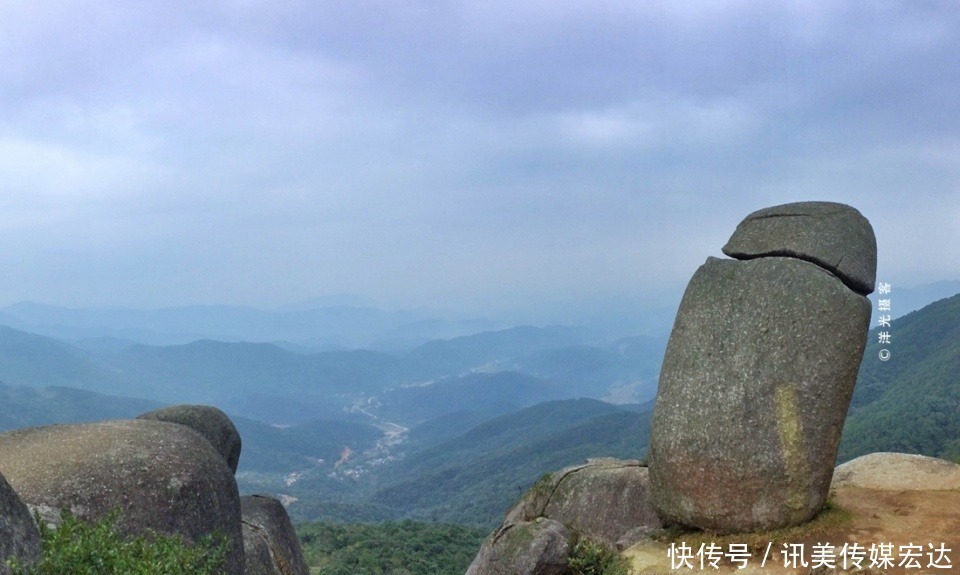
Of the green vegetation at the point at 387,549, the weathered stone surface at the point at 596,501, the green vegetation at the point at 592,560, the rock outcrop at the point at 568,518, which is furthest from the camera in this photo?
the green vegetation at the point at 387,549

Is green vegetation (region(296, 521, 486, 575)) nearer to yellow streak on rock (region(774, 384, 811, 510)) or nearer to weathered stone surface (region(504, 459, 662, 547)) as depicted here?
weathered stone surface (region(504, 459, 662, 547))

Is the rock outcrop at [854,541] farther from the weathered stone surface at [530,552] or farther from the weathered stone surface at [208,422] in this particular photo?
the weathered stone surface at [208,422]

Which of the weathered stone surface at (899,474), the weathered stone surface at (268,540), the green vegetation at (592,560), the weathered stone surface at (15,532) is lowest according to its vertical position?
the weathered stone surface at (268,540)

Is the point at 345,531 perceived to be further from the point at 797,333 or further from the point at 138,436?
the point at 797,333

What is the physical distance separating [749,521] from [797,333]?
13.1 feet

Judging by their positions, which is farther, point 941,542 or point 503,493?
point 503,493

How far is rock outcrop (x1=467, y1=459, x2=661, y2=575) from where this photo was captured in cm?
1386

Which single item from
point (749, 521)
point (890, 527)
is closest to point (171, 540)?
point (749, 521)

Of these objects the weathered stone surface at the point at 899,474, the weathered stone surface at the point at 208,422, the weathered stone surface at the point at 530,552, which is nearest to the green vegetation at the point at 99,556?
the weathered stone surface at the point at 530,552

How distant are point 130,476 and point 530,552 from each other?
8159 mm

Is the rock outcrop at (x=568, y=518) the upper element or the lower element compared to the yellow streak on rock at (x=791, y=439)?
lower

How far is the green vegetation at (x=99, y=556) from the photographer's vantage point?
749 centimetres

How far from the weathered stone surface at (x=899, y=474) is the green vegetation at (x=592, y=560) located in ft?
24.9

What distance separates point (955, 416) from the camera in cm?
8738
